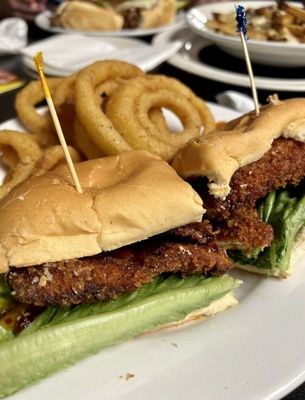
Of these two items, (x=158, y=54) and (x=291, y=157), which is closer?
Result: (x=291, y=157)

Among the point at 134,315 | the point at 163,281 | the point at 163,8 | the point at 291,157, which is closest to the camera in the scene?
the point at 134,315

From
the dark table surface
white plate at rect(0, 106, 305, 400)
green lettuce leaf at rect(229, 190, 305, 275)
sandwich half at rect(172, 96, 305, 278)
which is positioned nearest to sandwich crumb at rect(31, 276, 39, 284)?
white plate at rect(0, 106, 305, 400)

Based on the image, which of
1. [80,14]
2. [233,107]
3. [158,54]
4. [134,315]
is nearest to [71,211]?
[134,315]

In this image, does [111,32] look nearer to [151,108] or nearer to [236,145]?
[151,108]

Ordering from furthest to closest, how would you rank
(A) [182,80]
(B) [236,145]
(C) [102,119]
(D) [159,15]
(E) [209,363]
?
1. (D) [159,15]
2. (A) [182,80]
3. (C) [102,119]
4. (B) [236,145]
5. (E) [209,363]

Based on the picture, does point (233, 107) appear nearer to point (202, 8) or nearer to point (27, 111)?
point (27, 111)

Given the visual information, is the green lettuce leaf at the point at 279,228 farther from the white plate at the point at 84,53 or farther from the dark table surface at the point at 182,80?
the white plate at the point at 84,53

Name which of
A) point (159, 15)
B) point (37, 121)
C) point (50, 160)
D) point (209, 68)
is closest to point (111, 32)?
point (159, 15)
